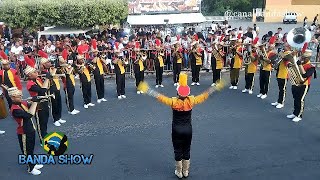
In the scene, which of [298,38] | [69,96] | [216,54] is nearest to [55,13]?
[69,96]

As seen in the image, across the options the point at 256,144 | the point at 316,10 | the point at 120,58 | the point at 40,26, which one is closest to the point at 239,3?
the point at 316,10

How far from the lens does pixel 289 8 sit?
37906mm

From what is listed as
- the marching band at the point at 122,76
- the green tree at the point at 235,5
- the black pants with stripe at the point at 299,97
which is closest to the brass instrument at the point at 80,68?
the marching band at the point at 122,76

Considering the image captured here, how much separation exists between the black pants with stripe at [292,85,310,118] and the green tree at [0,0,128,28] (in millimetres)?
11352

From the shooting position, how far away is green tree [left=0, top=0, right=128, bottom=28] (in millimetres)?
16891

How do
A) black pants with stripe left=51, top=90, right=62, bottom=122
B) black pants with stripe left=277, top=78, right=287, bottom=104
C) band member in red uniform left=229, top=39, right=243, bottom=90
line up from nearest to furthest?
black pants with stripe left=51, top=90, right=62, bottom=122 → black pants with stripe left=277, top=78, right=287, bottom=104 → band member in red uniform left=229, top=39, right=243, bottom=90

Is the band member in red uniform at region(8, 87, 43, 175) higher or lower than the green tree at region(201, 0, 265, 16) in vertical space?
lower

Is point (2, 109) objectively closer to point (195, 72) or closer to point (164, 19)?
point (195, 72)

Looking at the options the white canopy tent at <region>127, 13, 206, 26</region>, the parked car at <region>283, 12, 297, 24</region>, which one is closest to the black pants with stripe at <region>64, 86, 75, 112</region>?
the white canopy tent at <region>127, 13, 206, 26</region>

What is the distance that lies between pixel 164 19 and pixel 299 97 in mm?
15592

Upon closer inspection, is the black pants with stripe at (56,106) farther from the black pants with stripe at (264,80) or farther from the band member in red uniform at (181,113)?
the black pants with stripe at (264,80)

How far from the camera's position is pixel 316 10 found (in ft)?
121

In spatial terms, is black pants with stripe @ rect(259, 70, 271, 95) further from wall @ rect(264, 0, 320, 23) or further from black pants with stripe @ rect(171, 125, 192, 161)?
wall @ rect(264, 0, 320, 23)

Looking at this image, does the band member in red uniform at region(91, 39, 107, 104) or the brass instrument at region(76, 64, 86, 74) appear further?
the band member in red uniform at region(91, 39, 107, 104)
